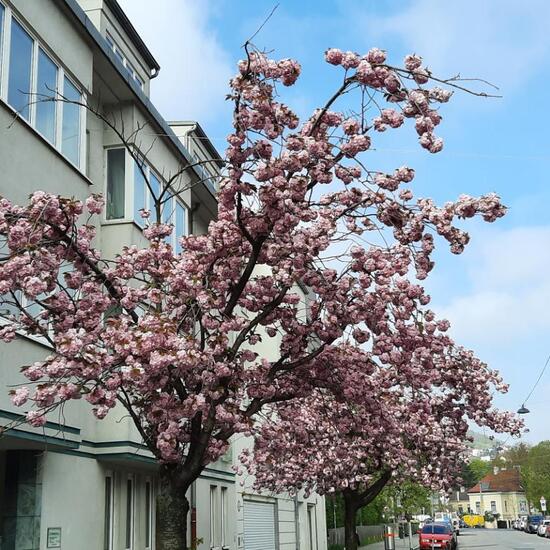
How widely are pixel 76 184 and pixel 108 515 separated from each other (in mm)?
6257

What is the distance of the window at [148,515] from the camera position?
16503mm

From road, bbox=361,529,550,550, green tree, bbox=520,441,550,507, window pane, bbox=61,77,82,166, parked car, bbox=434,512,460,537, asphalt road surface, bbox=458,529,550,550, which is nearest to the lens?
window pane, bbox=61,77,82,166

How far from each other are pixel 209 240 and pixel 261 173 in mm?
1688

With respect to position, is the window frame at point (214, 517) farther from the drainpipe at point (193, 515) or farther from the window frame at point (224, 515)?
the drainpipe at point (193, 515)

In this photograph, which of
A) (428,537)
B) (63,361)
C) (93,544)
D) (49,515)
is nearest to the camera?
(63,361)

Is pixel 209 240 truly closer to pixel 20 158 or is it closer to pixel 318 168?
pixel 318 168

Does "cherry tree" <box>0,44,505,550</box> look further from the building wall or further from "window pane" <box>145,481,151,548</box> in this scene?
the building wall

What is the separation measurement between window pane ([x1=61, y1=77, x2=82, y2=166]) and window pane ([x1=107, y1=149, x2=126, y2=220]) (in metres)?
2.18

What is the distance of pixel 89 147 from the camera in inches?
600

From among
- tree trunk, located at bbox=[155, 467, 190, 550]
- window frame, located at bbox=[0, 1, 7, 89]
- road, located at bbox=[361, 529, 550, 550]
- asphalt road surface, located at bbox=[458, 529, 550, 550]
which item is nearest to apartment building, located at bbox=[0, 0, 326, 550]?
window frame, located at bbox=[0, 1, 7, 89]

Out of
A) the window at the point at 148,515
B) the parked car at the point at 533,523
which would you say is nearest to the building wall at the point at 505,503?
the parked car at the point at 533,523

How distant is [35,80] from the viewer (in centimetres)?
1230

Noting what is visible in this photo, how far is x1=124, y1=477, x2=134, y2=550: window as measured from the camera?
15625 millimetres

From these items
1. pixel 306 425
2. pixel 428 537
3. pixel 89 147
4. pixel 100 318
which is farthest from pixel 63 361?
pixel 428 537
